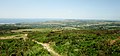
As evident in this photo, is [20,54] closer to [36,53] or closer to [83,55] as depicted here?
[36,53]

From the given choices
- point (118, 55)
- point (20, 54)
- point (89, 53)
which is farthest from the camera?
point (20, 54)

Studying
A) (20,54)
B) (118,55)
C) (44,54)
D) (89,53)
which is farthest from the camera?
(20,54)

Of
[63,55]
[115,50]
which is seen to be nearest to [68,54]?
[63,55]

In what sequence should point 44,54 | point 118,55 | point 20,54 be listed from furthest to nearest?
point 20,54 < point 44,54 < point 118,55

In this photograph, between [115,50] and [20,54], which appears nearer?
[115,50]

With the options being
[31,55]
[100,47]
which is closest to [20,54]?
[31,55]

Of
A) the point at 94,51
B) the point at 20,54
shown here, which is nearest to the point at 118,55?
the point at 94,51

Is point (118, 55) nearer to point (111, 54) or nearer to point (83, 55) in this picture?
point (111, 54)

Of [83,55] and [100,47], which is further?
[100,47]
